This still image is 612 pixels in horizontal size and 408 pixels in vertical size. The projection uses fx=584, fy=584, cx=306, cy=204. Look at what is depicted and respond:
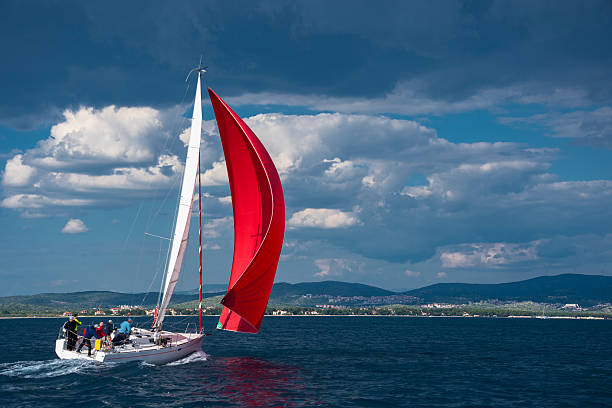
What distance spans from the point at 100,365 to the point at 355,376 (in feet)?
51.6

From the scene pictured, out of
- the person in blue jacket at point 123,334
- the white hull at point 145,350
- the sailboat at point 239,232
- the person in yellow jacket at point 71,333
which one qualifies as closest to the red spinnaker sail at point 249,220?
the sailboat at point 239,232

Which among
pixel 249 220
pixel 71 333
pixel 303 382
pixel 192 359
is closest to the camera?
pixel 303 382

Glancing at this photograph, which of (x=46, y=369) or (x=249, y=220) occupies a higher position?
(x=249, y=220)

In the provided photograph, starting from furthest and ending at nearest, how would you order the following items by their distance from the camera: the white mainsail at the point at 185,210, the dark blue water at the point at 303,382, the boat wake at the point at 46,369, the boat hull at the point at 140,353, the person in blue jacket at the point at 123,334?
the white mainsail at the point at 185,210 → the person in blue jacket at the point at 123,334 → the boat wake at the point at 46,369 → the boat hull at the point at 140,353 → the dark blue water at the point at 303,382

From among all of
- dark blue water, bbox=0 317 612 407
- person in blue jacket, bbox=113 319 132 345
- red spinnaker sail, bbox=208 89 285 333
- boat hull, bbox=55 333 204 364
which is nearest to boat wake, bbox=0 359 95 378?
dark blue water, bbox=0 317 612 407

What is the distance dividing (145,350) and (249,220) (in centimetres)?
1026

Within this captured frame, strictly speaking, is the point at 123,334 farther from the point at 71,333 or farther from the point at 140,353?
the point at 71,333

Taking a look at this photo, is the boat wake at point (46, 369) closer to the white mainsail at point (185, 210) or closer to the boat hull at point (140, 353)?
the boat hull at point (140, 353)

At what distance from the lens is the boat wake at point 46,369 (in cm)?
3450

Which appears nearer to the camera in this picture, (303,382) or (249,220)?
(303,382)

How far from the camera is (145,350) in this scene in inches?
1351

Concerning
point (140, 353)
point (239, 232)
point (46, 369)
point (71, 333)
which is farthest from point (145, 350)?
point (239, 232)

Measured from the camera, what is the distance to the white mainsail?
124ft

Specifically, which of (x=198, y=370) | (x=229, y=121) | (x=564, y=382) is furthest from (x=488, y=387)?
(x=229, y=121)
